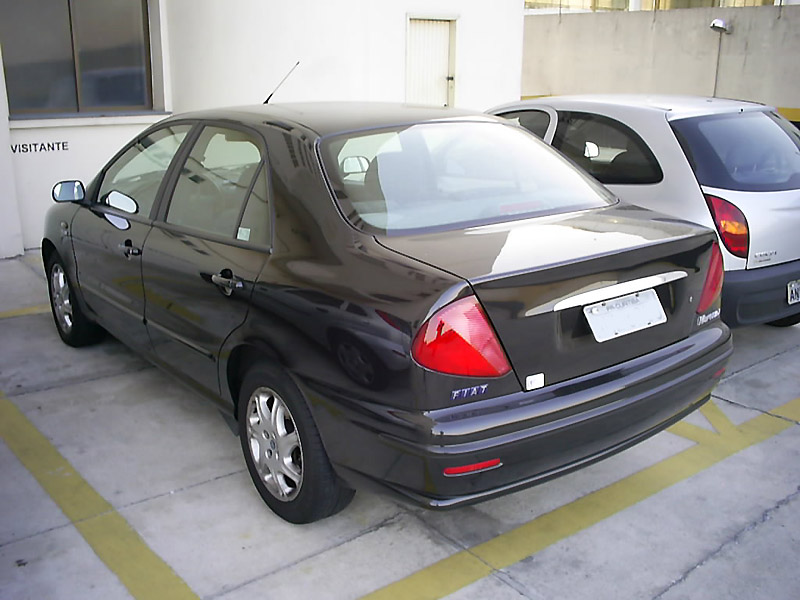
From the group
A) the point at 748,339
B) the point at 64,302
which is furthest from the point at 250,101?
the point at 748,339

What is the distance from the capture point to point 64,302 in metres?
5.38

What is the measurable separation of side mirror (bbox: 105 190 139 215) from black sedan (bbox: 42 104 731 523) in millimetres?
121

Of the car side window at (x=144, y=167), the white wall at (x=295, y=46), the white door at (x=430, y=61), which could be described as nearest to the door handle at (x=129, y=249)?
the car side window at (x=144, y=167)

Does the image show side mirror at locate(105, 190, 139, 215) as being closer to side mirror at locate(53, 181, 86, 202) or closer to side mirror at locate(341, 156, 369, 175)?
side mirror at locate(53, 181, 86, 202)

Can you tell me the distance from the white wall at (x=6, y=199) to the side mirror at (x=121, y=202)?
12.3 feet

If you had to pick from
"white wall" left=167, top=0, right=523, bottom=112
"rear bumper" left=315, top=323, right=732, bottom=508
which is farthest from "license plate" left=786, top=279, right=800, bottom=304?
"white wall" left=167, top=0, right=523, bottom=112

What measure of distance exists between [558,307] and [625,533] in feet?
3.67

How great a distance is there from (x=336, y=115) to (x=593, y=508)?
206 centimetres

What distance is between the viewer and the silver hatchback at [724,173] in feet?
15.4

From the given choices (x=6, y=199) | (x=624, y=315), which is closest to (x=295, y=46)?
(x=6, y=199)

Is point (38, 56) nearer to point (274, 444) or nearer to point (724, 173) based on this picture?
point (274, 444)

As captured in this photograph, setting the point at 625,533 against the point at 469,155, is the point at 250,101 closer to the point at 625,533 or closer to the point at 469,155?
the point at 469,155

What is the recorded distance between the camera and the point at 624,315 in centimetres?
296

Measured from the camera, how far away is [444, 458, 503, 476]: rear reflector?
2.63 meters
